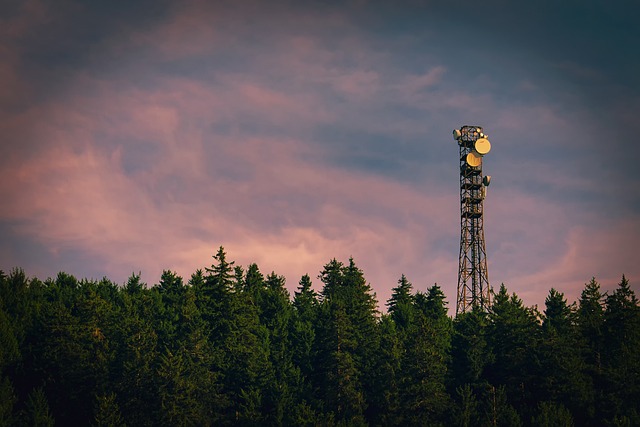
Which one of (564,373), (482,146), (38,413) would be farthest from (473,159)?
(38,413)

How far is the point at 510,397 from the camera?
278 ft

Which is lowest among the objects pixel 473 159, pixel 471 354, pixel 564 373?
pixel 564 373

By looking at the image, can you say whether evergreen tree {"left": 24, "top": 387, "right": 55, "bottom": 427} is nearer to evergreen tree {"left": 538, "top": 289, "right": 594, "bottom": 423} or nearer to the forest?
the forest

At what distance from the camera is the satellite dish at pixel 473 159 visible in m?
126

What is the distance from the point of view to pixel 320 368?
88812 mm

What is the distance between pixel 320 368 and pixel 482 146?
180 ft

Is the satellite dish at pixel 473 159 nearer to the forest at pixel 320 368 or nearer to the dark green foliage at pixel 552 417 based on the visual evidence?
the forest at pixel 320 368

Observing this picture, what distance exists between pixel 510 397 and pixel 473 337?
26.9ft

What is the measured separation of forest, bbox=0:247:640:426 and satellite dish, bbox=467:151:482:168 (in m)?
34.8

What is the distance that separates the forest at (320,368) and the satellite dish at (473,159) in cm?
3480

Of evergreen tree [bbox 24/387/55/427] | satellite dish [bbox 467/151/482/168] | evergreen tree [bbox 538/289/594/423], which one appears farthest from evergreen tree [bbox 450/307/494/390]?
evergreen tree [bbox 24/387/55/427]

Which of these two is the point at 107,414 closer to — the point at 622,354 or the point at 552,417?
the point at 552,417

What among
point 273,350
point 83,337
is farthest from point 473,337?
point 83,337

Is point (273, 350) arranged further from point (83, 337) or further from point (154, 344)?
point (83, 337)
